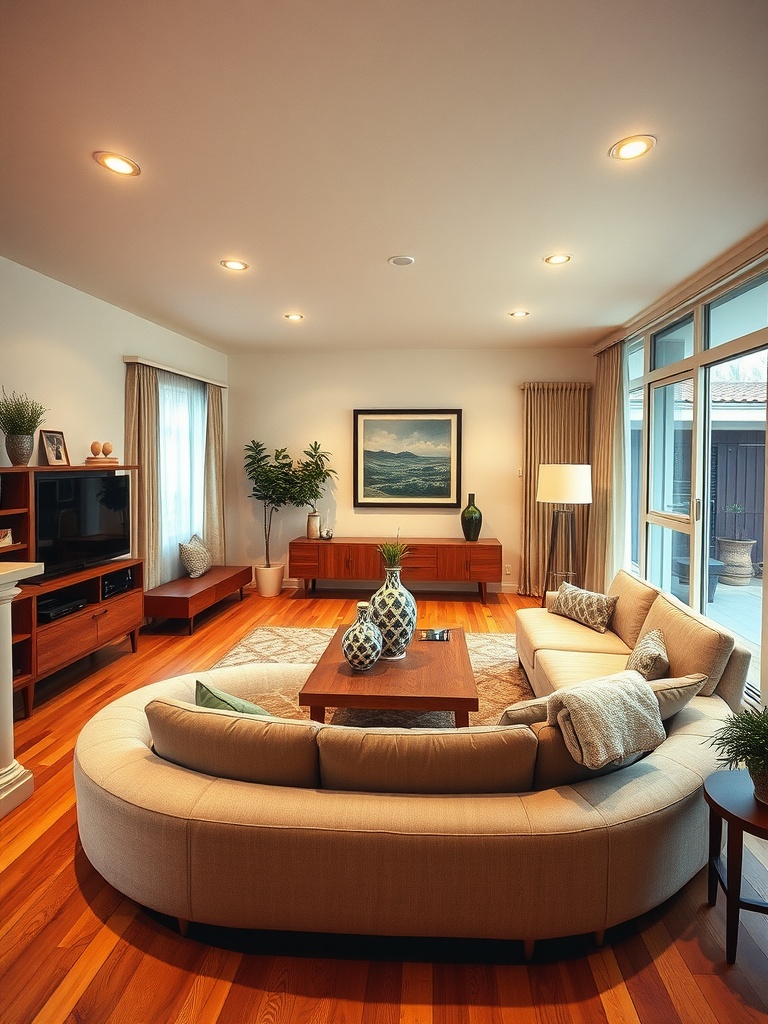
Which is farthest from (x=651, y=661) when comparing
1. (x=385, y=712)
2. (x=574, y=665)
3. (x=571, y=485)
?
(x=571, y=485)

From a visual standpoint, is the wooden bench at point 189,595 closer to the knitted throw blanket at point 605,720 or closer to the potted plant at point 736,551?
the knitted throw blanket at point 605,720

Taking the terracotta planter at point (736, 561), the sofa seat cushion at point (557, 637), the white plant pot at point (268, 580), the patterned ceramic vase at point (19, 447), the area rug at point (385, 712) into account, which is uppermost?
the patterned ceramic vase at point (19, 447)

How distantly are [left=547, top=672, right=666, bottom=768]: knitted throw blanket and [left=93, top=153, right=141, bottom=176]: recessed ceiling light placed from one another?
2.55m

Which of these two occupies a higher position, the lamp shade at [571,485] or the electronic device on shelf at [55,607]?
the lamp shade at [571,485]

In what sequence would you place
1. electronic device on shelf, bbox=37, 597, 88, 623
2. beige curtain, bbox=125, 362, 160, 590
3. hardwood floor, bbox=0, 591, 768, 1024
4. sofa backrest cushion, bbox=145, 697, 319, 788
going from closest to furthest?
hardwood floor, bbox=0, 591, 768, 1024, sofa backrest cushion, bbox=145, 697, 319, 788, electronic device on shelf, bbox=37, 597, 88, 623, beige curtain, bbox=125, 362, 160, 590

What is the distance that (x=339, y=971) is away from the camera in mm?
1600

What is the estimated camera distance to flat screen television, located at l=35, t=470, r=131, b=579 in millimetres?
3594

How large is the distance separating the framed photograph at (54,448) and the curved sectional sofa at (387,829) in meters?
2.61

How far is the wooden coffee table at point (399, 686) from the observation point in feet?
8.69

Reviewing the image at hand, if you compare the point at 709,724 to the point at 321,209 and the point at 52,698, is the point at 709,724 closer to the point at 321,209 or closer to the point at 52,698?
the point at 321,209

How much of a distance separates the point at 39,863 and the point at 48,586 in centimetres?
180

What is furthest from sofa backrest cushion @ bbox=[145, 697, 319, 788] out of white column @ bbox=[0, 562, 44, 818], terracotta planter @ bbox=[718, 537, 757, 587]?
terracotta planter @ bbox=[718, 537, 757, 587]

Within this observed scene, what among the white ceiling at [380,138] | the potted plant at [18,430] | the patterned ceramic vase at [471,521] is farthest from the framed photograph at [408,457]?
the potted plant at [18,430]

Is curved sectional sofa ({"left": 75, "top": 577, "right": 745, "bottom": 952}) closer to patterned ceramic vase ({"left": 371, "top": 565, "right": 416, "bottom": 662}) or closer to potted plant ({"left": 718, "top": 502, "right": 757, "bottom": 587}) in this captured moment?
patterned ceramic vase ({"left": 371, "top": 565, "right": 416, "bottom": 662})
